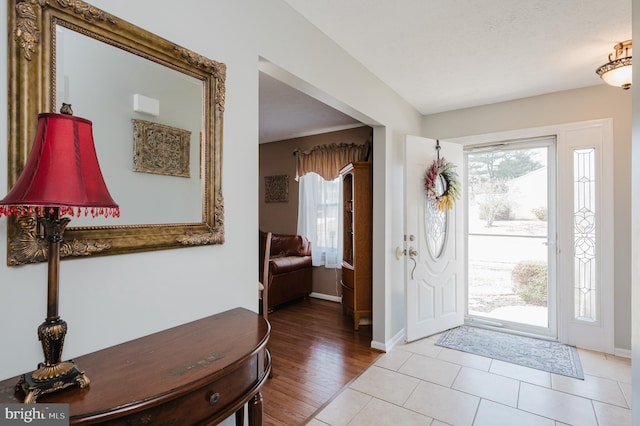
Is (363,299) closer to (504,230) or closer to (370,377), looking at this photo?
(370,377)

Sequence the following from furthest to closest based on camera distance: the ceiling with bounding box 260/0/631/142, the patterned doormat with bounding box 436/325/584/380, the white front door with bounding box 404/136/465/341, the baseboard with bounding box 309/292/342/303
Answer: the baseboard with bounding box 309/292/342/303, the white front door with bounding box 404/136/465/341, the patterned doormat with bounding box 436/325/584/380, the ceiling with bounding box 260/0/631/142

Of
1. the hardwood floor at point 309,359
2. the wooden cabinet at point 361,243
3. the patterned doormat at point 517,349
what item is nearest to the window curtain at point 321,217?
the hardwood floor at point 309,359

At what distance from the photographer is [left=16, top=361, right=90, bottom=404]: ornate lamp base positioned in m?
0.76

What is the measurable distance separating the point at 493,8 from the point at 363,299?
296cm

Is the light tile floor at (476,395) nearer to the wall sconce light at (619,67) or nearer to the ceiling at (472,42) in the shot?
the wall sconce light at (619,67)

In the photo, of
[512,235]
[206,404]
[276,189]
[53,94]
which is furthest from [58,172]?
[276,189]

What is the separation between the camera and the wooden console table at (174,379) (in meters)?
0.77

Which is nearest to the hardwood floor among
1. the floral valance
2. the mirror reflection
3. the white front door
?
the white front door

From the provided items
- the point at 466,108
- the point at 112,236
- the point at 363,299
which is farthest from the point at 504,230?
the point at 112,236

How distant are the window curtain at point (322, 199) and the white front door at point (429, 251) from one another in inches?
56.7

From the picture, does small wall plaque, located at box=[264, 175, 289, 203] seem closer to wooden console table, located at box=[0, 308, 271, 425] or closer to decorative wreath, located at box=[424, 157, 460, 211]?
decorative wreath, located at box=[424, 157, 460, 211]

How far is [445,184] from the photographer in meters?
3.60

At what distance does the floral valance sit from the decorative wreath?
1146mm

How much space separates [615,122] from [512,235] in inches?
57.3
